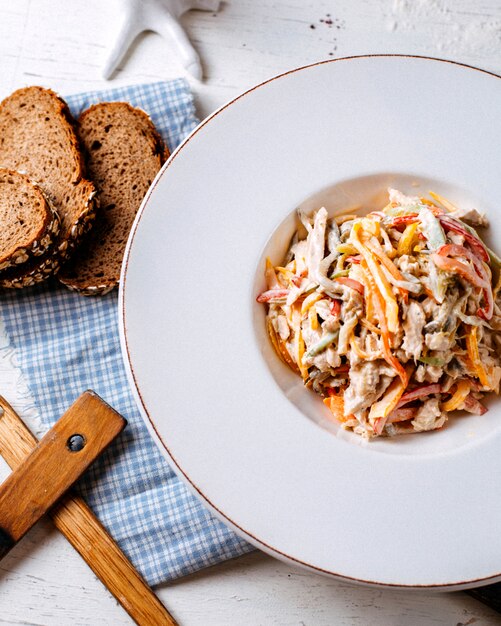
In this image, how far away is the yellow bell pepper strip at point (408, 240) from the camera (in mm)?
2410

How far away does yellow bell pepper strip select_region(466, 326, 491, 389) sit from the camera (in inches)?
93.6

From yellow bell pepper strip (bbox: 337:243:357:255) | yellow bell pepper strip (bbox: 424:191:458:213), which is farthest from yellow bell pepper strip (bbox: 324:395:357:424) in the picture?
yellow bell pepper strip (bbox: 424:191:458:213)

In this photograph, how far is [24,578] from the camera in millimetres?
2869

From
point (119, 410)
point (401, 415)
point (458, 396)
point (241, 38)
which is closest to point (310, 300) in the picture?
point (401, 415)

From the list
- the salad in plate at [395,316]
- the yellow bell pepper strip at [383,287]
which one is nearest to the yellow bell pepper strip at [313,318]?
the salad in plate at [395,316]

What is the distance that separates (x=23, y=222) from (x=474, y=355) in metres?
1.82

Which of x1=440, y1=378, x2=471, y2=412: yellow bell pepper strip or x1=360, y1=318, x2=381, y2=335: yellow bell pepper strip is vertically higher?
x1=360, y1=318, x2=381, y2=335: yellow bell pepper strip

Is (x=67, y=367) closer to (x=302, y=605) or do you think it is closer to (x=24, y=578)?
(x=24, y=578)

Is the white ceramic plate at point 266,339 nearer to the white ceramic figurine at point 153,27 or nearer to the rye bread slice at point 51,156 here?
the rye bread slice at point 51,156

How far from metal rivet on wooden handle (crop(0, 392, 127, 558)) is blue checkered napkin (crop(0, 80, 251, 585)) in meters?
0.12

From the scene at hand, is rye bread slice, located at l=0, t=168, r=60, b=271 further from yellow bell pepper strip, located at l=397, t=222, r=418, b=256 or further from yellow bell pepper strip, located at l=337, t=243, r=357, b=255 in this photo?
yellow bell pepper strip, located at l=397, t=222, r=418, b=256

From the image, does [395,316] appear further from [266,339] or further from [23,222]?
[23,222]

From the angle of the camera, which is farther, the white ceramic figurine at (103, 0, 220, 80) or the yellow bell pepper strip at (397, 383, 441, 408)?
the white ceramic figurine at (103, 0, 220, 80)

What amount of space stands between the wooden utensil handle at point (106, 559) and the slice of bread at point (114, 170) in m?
0.89
